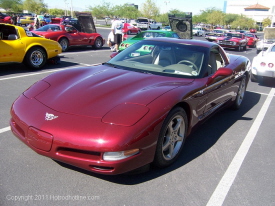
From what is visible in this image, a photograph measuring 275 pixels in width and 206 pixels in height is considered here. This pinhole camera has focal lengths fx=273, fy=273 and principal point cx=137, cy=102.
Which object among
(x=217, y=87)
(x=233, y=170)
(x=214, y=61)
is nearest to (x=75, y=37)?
(x=214, y=61)

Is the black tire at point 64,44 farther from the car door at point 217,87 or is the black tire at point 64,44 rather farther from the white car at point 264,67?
the car door at point 217,87

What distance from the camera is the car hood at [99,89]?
276 centimetres

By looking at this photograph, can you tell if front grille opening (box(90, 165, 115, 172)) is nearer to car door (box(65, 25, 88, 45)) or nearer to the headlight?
the headlight

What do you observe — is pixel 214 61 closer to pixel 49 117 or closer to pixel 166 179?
pixel 166 179

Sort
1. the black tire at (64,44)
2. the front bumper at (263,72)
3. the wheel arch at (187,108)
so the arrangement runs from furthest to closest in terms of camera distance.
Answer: the black tire at (64,44)
the front bumper at (263,72)
the wheel arch at (187,108)

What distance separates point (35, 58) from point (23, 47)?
57cm

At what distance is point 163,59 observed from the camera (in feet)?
13.6

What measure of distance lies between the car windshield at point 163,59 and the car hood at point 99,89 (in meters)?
0.26

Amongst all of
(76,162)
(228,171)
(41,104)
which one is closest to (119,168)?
(76,162)

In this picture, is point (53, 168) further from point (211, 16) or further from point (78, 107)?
point (211, 16)

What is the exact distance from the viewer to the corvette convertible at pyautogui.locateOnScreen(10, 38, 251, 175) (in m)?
2.42

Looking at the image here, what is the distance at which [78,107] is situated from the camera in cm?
273

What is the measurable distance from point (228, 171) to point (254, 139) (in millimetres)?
1253

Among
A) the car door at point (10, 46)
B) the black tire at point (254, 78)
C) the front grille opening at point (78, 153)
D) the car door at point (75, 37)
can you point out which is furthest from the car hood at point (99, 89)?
the car door at point (75, 37)
